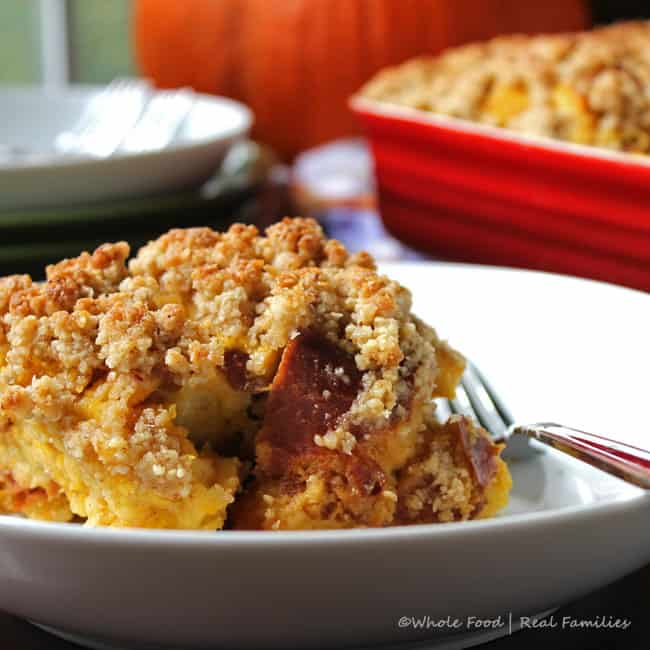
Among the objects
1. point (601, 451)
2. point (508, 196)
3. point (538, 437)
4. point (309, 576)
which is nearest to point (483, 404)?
point (538, 437)

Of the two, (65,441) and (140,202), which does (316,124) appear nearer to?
(140,202)

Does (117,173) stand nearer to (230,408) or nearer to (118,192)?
(118,192)

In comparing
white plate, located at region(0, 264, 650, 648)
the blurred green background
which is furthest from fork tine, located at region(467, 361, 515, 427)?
the blurred green background

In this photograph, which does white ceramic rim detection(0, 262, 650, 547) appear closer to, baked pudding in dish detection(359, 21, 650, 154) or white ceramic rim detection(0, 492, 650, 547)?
white ceramic rim detection(0, 492, 650, 547)

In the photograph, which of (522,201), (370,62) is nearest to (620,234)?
(522,201)

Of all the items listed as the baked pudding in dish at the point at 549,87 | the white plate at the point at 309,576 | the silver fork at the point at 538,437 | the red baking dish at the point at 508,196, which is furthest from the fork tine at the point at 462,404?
the baked pudding in dish at the point at 549,87

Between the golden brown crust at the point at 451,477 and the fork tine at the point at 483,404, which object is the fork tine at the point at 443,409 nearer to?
the fork tine at the point at 483,404

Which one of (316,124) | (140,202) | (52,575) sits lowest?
(316,124)
